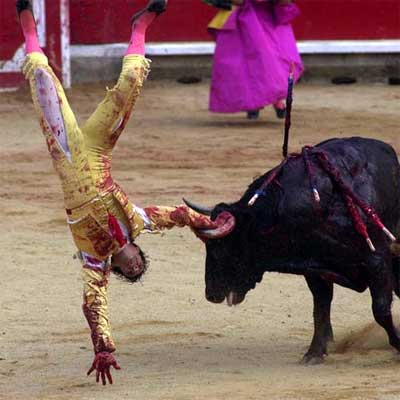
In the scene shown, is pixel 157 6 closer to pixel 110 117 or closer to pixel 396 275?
pixel 110 117

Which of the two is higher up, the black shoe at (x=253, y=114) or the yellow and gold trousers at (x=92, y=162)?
the yellow and gold trousers at (x=92, y=162)

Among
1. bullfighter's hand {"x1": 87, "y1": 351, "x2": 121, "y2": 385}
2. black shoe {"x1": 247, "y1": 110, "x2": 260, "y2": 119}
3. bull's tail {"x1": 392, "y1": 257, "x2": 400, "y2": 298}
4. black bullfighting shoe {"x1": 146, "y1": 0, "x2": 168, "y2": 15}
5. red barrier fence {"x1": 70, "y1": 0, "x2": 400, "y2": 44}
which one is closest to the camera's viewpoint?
bullfighter's hand {"x1": 87, "y1": 351, "x2": 121, "y2": 385}

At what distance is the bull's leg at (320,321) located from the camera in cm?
518

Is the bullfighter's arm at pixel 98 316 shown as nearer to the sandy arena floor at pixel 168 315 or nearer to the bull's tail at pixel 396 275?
the sandy arena floor at pixel 168 315

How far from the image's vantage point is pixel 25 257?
22.6 ft

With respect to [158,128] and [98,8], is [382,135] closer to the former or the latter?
[158,128]

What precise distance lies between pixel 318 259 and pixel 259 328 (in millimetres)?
739

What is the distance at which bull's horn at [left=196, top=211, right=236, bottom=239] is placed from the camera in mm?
4973

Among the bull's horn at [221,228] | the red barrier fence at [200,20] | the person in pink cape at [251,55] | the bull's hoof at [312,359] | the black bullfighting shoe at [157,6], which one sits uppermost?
the black bullfighting shoe at [157,6]

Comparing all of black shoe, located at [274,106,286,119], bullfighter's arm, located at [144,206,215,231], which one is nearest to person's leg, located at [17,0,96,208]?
bullfighter's arm, located at [144,206,215,231]

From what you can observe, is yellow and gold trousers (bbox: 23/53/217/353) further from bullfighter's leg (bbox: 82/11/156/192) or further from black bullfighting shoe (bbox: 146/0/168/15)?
black bullfighting shoe (bbox: 146/0/168/15)

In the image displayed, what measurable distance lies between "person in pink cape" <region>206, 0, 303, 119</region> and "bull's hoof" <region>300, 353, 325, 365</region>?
226 inches

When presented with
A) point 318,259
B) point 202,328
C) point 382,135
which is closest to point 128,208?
point 318,259

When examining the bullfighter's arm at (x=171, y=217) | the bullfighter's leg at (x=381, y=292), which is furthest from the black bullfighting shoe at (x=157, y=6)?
the bullfighter's leg at (x=381, y=292)
